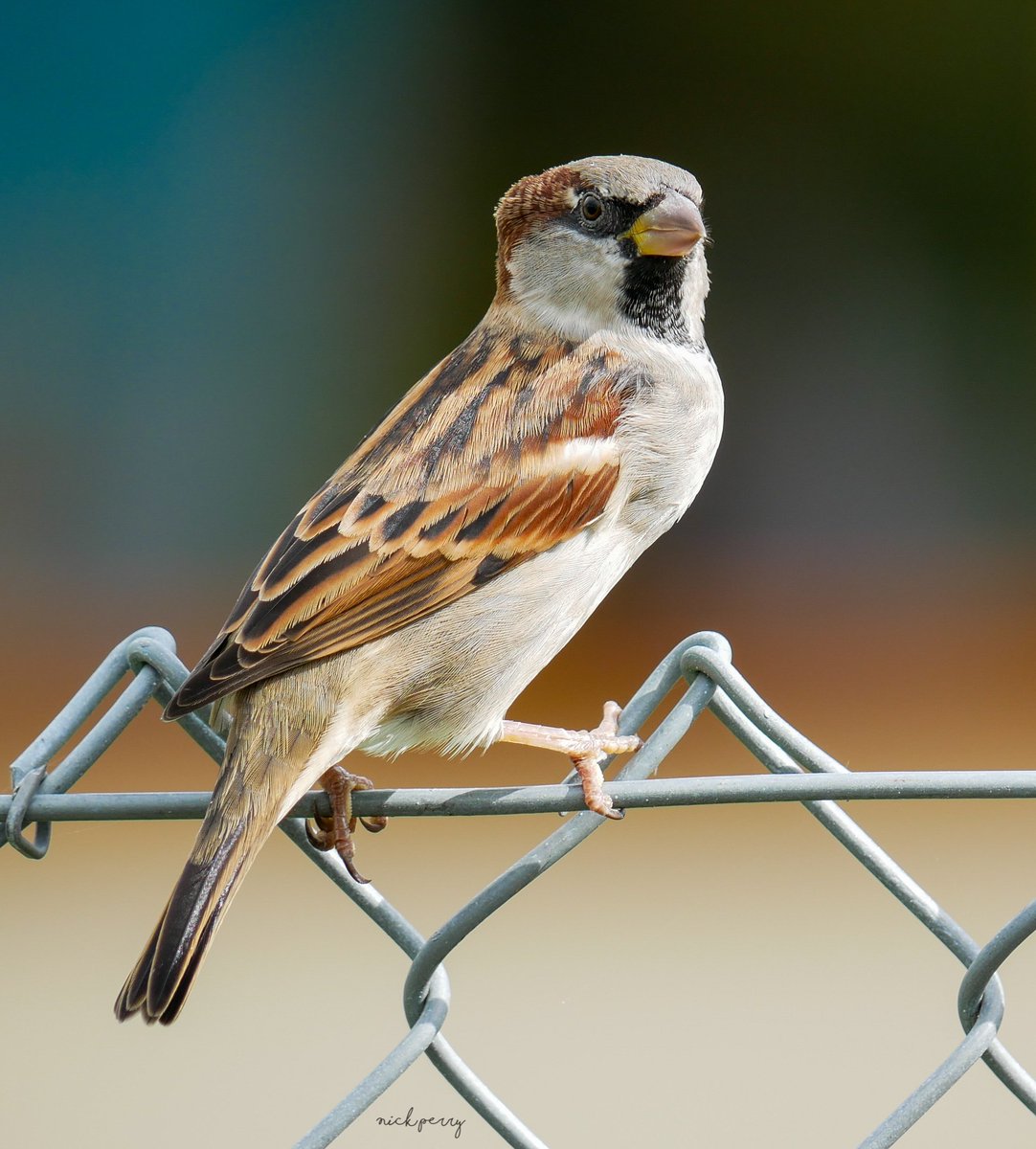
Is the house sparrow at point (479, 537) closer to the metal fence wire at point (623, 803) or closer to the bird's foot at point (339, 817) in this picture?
the bird's foot at point (339, 817)

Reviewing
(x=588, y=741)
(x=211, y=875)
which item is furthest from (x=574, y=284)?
(x=211, y=875)

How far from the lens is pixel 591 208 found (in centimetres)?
250

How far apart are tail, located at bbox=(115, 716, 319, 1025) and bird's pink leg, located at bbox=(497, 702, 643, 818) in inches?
13.1

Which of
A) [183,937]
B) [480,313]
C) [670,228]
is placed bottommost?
[183,937]

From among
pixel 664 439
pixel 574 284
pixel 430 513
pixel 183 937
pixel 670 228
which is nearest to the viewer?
pixel 183 937

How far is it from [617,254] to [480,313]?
356 centimetres

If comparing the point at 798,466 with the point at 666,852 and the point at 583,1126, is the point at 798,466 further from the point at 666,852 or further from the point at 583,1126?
the point at 583,1126

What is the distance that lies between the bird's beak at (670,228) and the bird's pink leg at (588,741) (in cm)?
74

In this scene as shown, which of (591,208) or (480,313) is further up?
(591,208)

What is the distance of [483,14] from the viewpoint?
5.91m

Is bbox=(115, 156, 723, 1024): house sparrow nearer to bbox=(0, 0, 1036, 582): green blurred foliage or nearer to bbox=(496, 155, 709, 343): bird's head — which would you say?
bbox=(496, 155, 709, 343): bird's head

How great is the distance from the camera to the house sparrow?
184 centimetres

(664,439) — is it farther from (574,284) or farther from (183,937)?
(183,937)

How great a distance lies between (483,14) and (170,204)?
135 centimetres
